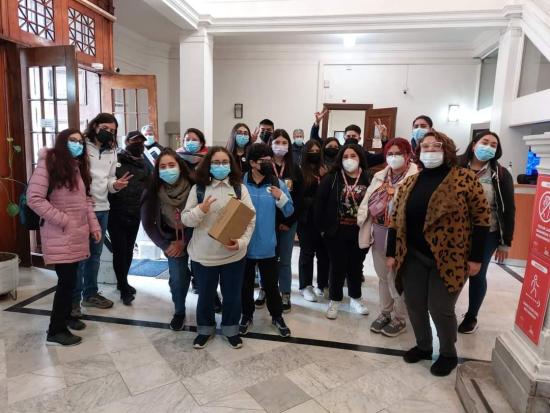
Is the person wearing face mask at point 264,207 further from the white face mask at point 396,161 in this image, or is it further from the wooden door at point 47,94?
the wooden door at point 47,94

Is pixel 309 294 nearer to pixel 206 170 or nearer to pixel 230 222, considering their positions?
pixel 230 222

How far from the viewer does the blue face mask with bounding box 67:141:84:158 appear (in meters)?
2.60

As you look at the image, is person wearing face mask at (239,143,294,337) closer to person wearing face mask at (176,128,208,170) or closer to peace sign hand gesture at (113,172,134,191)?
person wearing face mask at (176,128,208,170)

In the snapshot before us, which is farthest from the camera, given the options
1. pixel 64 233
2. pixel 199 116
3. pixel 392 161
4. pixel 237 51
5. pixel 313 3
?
pixel 237 51

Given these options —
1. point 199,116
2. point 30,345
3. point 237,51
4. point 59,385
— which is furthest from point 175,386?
point 237,51

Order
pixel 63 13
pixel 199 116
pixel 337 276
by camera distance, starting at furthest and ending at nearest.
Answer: pixel 199 116 → pixel 63 13 → pixel 337 276

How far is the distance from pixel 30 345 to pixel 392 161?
283 centimetres

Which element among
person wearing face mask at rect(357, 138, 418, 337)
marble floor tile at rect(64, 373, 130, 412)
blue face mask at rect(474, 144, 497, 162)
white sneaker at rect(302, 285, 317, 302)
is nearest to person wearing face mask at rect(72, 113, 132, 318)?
marble floor tile at rect(64, 373, 130, 412)

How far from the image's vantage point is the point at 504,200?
2.71m

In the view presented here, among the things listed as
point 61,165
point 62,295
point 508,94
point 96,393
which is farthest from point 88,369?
point 508,94

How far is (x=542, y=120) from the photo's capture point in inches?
191

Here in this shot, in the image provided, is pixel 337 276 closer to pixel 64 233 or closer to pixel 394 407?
pixel 394 407

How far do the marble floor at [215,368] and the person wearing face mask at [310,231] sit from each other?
0.33 meters

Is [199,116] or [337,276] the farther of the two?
[199,116]
